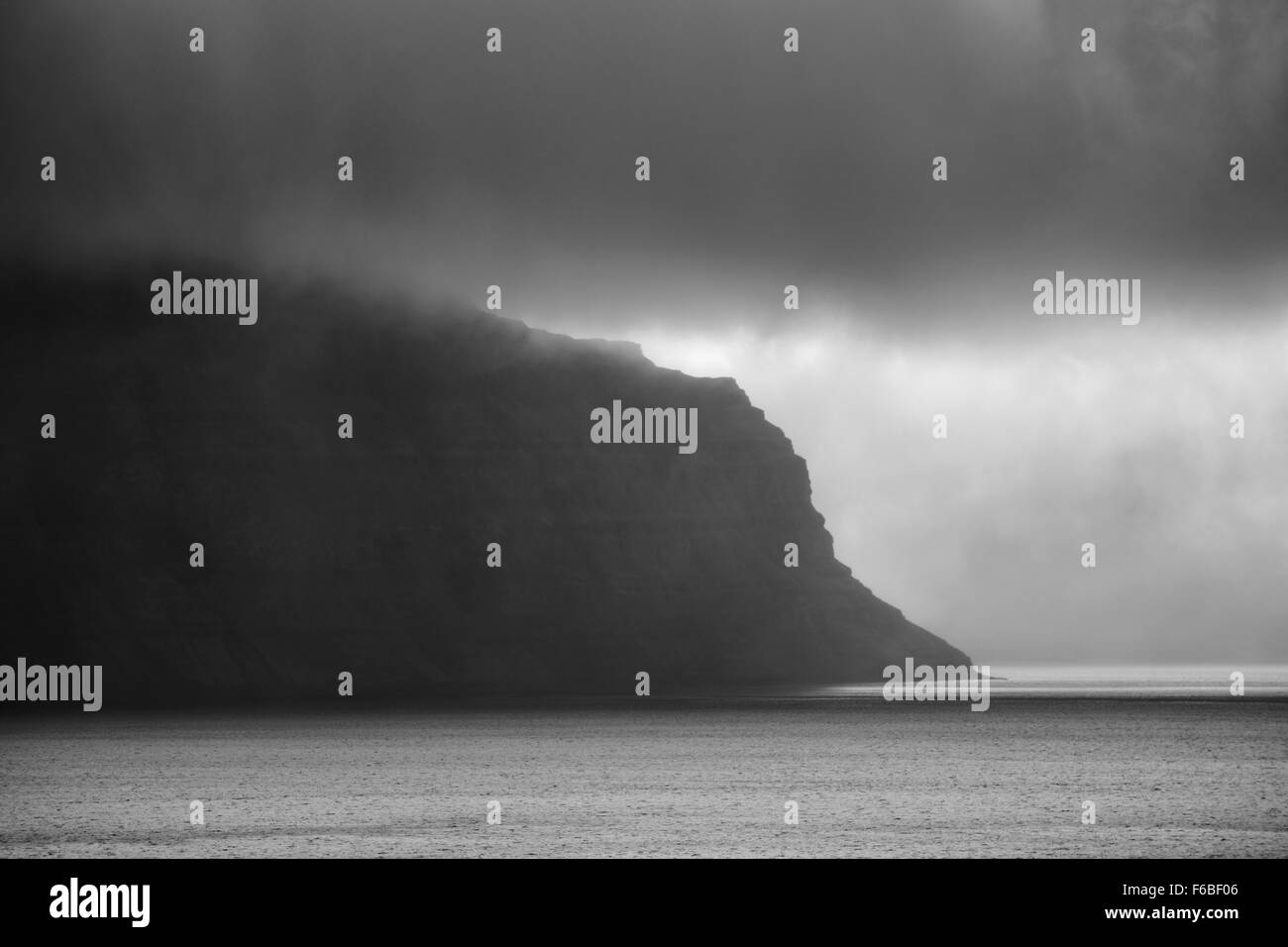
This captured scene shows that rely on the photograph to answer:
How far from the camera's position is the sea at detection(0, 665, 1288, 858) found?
68.2m

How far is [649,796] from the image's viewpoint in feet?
310

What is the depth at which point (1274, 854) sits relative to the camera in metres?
62.9

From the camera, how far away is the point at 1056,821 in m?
78.7

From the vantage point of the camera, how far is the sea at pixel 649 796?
224ft
